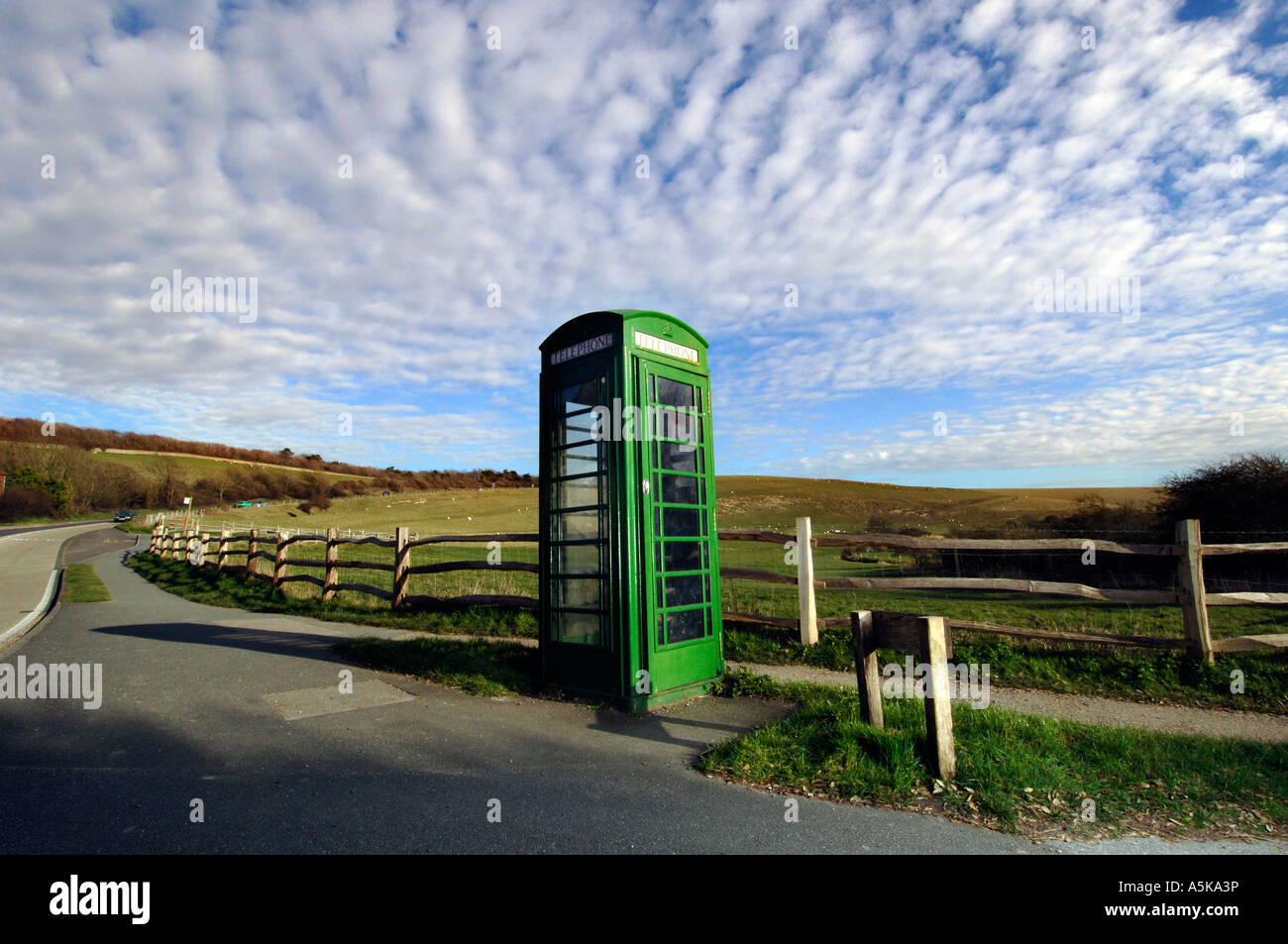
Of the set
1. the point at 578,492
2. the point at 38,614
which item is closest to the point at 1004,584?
the point at 578,492

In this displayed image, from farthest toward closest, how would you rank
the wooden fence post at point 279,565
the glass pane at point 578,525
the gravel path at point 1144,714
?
the wooden fence post at point 279,565
the glass pane at point 578,525
the gravel path at point 1144,714

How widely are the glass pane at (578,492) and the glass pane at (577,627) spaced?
1.06m

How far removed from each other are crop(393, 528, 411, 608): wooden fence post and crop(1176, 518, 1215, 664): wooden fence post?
34.6 ft

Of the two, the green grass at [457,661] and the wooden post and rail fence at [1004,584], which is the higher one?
the wooden post and rail fence at [1004,584]

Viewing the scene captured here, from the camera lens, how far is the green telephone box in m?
6.19

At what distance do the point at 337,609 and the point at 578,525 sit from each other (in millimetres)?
7728

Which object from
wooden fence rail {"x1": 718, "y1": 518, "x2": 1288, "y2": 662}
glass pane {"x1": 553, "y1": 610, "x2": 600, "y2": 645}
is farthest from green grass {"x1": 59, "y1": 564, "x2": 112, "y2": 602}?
wooden fence rail {"x1": 718, "y1": 518, "x2": 1288, "y2": 662}

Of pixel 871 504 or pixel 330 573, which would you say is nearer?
pixel 330 573

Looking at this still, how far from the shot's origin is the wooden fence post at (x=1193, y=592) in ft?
22.1

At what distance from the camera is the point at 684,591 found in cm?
670

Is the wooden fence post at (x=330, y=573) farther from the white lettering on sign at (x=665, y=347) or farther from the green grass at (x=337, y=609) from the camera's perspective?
the white lettering on sign at (x=665, y=347)

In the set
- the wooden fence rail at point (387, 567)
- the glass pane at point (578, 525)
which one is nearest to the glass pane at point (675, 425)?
the glass pane at point (578, 525)

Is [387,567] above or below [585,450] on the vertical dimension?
below

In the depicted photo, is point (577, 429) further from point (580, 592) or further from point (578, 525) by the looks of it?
point (580, 592)
